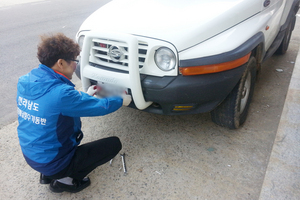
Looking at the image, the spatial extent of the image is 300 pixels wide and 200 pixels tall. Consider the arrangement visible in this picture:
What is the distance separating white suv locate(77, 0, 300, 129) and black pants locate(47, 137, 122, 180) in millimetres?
458

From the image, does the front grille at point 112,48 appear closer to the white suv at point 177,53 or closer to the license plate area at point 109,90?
the white suv at point 177,53

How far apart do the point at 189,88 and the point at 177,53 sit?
1.04ft

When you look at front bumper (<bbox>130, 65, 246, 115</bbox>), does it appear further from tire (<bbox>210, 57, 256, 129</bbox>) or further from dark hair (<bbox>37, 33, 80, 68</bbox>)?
dark hair (<bbox>37, 33, 80, 68</bbox>)

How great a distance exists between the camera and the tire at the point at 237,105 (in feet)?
8.71

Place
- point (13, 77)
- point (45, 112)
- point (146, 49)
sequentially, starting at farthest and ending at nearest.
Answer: point (13, 77) < point (146, 49) < point (45, 112)

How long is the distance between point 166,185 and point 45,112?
1.21m

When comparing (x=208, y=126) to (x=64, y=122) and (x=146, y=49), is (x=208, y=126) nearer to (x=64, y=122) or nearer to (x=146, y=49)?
(x=146, y=49)

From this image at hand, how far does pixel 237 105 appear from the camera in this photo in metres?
2.70

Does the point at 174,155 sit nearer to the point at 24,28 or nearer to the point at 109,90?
the point at 109,90

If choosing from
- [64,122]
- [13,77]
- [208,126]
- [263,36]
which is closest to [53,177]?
[64,122]

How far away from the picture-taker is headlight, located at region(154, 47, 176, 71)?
7.51 feet

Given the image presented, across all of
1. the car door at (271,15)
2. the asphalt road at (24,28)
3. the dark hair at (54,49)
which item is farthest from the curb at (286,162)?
the asphalt road at (24,28)

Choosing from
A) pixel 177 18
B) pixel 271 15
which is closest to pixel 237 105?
pixel 177 18

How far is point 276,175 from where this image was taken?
2.23 metres
